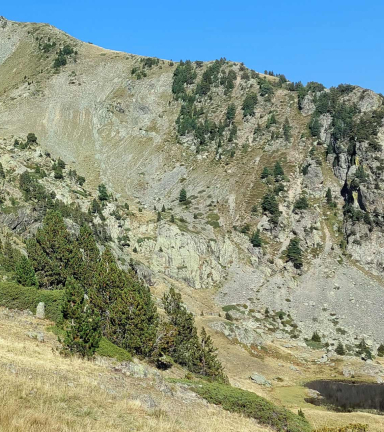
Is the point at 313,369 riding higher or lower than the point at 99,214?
lower

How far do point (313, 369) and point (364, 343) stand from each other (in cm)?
1459

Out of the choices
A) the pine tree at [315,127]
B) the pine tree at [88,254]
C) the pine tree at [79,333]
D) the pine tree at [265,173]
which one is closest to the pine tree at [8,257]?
the pine tree at [88,254]

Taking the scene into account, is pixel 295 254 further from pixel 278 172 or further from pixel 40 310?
pixel 40 310

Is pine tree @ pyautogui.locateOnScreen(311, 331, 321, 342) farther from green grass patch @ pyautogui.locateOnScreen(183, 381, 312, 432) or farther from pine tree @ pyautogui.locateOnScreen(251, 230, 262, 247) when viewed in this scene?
green grass patch @ pyautogui.locateOnScreen(183, 381, 312, 432)

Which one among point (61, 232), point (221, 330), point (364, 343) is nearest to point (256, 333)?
point (221, 330)

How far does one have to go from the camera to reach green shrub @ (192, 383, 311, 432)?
85.4ft

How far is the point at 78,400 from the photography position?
50.3ft

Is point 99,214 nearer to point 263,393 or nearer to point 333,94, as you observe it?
point 263,393

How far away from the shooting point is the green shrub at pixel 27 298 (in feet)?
110

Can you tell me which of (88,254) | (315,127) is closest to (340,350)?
(88,254)

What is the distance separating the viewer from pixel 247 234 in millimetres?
107938

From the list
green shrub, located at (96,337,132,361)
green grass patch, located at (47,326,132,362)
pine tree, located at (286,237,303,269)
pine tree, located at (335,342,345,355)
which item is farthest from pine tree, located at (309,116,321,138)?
green shrub, located at (96,337,132,361)

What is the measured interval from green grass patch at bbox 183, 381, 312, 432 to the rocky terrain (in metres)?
43.2

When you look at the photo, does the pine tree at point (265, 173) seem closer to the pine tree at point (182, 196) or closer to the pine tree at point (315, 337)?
the pine tree at point (182, 196)
